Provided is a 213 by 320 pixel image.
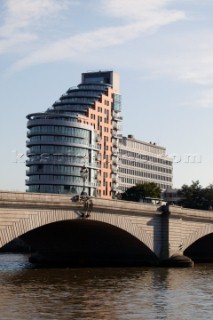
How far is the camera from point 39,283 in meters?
63.3

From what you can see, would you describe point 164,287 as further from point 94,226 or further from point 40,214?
point 94,226

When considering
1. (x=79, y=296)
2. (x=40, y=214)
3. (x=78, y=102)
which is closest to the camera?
(x=79, y=296)

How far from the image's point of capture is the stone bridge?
75.2m

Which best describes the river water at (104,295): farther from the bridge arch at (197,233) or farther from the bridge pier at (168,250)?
the bridge arch at (197,233)

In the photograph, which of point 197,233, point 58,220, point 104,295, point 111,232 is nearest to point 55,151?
point 197,233

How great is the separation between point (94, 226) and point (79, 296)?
30003 millimetres

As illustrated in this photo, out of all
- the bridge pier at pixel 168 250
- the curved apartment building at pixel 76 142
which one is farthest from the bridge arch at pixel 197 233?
the curved apartment building at pixel 76 142

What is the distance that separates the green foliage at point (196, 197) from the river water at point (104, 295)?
282 ft

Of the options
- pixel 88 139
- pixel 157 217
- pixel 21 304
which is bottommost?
pixel 21 304

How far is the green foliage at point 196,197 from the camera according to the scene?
538ft

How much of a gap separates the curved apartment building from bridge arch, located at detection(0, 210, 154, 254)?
70.1 m

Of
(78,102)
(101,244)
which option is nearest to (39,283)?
(101,244)

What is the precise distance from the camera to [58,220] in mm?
73750

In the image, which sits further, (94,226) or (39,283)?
(94,226)
